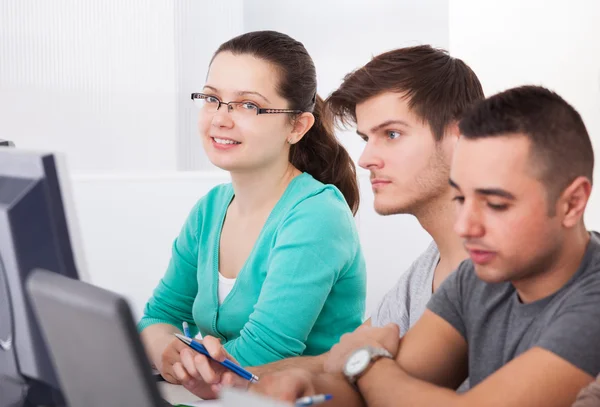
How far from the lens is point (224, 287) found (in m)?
2.10

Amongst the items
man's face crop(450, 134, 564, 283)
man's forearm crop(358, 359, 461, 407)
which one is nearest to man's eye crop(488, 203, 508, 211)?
man's face crop(450, 134, 564, 283)

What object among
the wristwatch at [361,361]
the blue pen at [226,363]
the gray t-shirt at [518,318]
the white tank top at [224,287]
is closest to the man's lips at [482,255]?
the gray t-shirt at [518,318]

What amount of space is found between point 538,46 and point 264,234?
241cm

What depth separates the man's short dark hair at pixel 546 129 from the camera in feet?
4.17

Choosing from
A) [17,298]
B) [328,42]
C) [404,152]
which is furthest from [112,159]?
[17,298]

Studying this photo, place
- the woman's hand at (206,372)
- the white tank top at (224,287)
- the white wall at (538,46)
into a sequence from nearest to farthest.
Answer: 1. the woman's hand at (206,372)
2. the white tank top at (224,287)
3. the white wall at (538,46)

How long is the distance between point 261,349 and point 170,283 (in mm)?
468

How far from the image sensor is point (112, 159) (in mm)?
3902

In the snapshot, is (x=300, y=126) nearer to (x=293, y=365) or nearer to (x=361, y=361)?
(x=293, y=365)

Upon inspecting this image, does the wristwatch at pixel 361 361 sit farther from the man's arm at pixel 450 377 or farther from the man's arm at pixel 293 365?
the man's arm at pixel 293 365

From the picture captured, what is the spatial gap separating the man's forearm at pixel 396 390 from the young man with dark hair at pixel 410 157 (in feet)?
1.21

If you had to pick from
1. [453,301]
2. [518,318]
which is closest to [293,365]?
[453,301]

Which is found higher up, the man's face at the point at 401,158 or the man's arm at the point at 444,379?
the man's face at the point at 401,158

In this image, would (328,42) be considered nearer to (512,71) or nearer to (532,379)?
(512,71)
